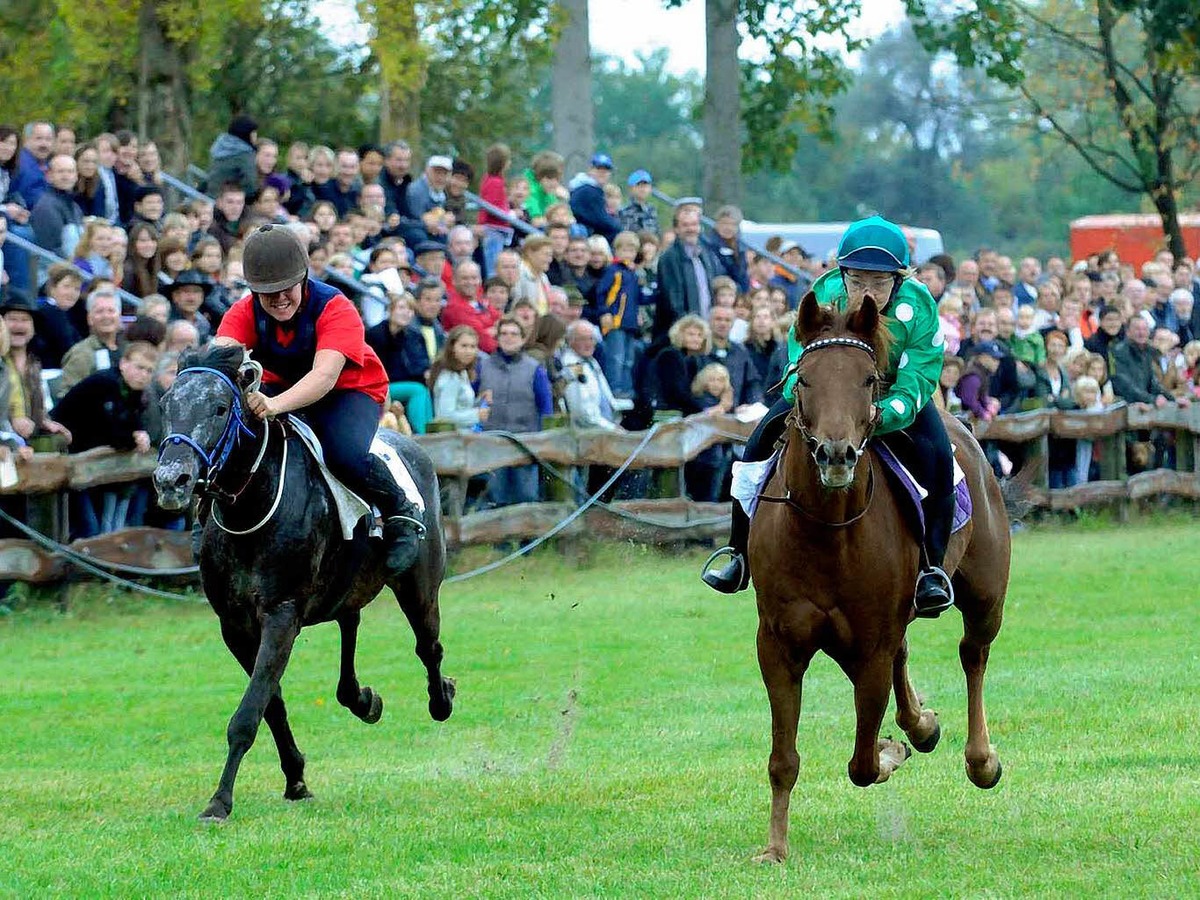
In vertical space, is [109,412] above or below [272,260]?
below

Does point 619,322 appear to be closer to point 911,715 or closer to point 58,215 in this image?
point 58,215

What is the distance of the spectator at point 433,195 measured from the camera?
67.0ft

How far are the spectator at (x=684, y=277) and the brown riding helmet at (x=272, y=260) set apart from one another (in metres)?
10.1

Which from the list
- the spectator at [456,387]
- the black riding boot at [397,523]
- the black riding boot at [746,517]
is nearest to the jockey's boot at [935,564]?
the black riding boot at [746,517]

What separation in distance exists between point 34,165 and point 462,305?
3935 mm

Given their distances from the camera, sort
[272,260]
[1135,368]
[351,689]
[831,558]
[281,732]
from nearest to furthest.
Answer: [831,558]
[272,260]
[281,732]
[351,689]
[1135,368]

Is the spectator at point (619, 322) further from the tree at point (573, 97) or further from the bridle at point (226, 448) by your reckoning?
the bridle at point (226, 448)

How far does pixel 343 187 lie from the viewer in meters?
20.3

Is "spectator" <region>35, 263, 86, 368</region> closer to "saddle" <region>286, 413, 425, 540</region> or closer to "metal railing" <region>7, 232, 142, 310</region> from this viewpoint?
"metal railing" <region>7, 232, 142, 310</region>

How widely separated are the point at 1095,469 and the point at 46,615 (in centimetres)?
1251

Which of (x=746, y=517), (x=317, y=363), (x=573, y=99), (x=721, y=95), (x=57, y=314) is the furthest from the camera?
(x=721, y=95)

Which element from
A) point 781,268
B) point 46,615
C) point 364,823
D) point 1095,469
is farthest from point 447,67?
point 364,823

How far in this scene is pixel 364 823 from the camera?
909cm

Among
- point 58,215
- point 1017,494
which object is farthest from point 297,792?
point 58,215
